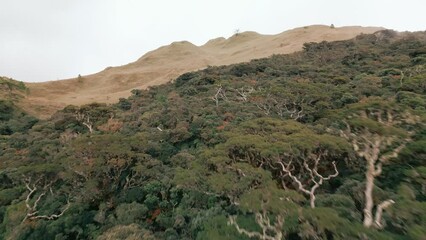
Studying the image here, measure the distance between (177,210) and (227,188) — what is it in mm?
5780

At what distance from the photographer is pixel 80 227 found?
27188 mm

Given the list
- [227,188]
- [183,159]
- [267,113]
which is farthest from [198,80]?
[227,188]

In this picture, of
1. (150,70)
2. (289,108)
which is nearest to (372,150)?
(289,108)

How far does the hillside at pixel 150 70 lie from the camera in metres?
97.3

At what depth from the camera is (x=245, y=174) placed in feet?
76.4

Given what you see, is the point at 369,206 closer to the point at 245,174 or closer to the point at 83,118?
the point at 245,174

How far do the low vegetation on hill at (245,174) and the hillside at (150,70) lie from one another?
46.3 meters

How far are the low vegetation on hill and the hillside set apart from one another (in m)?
46.3

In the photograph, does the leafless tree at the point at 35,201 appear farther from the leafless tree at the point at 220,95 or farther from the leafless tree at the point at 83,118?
the leafless tree at the point at 220,95

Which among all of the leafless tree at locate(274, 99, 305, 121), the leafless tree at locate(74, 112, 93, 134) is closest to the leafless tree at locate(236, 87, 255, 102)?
the leafless tree at locate(274, 99, 305, 121)

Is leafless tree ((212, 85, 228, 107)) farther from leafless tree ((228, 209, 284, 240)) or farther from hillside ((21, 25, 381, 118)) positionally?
hillside ((21, 25, 381, 118))

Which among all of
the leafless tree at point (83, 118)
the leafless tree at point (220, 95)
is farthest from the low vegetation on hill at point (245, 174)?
the leafless tree at point (220, 95)

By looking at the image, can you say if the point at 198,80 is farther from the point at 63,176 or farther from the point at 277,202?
the point at 277,202

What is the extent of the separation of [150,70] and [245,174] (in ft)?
361
